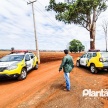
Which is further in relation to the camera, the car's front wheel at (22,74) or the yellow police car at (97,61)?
the yellow police car at (97,61)

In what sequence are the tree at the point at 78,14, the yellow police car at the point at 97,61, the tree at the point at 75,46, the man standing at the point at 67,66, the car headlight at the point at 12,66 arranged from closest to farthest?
the man standing at the point at 67,66 < the car headlight at the point at 12,66 < the yellow police car at the point at 97,61 < the tree at the point at 78,14 < the tree at the point at 75,46

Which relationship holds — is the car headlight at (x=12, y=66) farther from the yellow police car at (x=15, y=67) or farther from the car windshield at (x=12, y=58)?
the car windshield at (x=12, y=58)

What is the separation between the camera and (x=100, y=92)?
901cm

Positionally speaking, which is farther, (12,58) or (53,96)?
(12,58)

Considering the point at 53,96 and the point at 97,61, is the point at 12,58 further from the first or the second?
the point at 53,96

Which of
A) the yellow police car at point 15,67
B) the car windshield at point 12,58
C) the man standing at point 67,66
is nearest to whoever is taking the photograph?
the man standing at point 67,66

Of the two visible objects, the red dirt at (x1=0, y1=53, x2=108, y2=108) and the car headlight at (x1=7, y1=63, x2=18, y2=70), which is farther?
the car headlight at (x1=7, y1=63, x2=18, y2=70)

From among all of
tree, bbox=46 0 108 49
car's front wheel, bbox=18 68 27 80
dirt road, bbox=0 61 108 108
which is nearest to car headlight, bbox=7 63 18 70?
car's front wheel, bbox=18 68 27 80

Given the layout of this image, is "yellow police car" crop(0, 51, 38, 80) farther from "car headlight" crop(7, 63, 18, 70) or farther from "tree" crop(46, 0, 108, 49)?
"tree" crop(46, 0, 108, 49)

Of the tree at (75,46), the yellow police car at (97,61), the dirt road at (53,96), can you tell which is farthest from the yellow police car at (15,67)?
the tree at (75,46)

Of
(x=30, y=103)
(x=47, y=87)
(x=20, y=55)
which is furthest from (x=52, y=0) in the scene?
(x=30, y=103)

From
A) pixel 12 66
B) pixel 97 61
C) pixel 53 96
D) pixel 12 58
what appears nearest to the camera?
pixel 53 96

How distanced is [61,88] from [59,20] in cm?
2074

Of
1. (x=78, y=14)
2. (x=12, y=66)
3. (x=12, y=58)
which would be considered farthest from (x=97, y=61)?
(x=78, y=14)
